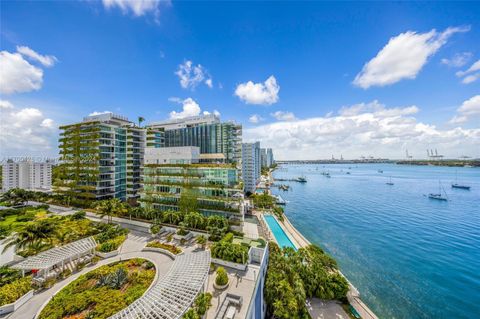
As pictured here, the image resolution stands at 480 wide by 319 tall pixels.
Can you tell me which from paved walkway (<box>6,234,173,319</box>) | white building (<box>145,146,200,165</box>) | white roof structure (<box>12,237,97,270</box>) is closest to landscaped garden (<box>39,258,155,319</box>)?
paved walkway (<box>6,234,173,319</box>)

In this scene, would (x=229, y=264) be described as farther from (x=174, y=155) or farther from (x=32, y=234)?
(x=174, y=155)

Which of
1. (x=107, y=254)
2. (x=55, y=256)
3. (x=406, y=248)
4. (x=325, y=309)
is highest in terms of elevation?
(x=55, y=256)

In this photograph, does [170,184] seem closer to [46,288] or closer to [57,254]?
[57,254]

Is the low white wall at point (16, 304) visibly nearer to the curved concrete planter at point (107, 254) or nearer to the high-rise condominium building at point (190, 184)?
the curved concrete planter at point (107, 254)

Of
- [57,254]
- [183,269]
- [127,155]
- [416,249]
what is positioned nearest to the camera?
[183,269]

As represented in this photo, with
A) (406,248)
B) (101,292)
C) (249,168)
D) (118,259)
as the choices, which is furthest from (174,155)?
(406,248)

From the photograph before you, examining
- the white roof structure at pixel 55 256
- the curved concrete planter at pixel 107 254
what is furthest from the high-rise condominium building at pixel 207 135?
the white roof structure at pixel 55 256

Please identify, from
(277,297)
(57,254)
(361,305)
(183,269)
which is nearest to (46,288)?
(57,254)
